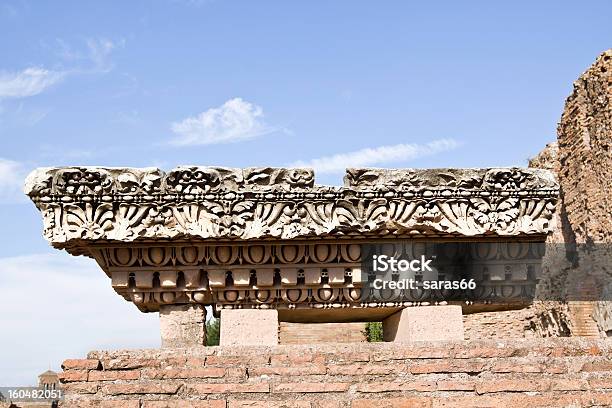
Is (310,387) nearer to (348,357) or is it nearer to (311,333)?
(348,357)

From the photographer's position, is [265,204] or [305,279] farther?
[305,279]

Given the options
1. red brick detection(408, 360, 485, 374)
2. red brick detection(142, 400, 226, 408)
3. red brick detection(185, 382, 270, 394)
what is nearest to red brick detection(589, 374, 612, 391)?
red brick detection(408, 360, 485, 374)

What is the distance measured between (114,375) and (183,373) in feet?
1.31

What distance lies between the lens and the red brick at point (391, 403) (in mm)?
3697

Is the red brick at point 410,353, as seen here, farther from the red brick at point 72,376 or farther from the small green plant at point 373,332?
the small green plant at point 373,332

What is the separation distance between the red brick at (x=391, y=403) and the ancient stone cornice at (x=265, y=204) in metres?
1.10

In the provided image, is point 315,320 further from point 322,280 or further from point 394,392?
point 394,392

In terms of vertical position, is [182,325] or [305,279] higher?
[305,279]

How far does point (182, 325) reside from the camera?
14.9 feet

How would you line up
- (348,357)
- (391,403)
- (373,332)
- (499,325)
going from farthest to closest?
(499,325)
(373,332)
(348,357)
(391,403)

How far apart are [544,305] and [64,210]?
626 inches

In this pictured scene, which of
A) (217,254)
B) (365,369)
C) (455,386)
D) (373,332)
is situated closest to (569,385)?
(455,386)

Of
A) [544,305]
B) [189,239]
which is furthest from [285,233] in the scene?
[544,305]

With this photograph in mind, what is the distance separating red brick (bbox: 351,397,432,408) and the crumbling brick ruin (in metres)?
0.01
